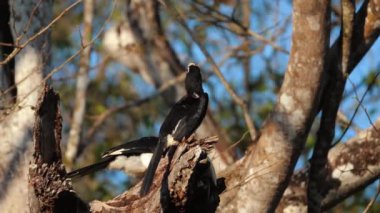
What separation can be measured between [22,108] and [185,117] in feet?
3.41

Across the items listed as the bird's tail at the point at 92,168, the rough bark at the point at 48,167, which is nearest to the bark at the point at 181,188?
the rough bark at the point at 48,167

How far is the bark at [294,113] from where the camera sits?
16.7 feet

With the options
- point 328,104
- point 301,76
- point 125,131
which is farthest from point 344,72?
point 125,131

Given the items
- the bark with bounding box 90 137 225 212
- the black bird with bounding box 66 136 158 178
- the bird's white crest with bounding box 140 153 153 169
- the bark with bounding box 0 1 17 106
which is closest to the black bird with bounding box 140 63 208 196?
the bark with bounding box 90 137 225 212

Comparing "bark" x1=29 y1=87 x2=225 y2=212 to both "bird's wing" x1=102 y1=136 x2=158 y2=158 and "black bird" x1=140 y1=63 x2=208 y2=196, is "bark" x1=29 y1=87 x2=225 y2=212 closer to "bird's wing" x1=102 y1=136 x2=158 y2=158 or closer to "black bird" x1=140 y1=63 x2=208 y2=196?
"black bird" x1=140 y1=63 x2=208 y2=196

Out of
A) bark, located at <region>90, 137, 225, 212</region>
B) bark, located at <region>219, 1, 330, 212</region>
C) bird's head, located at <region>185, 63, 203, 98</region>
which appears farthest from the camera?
bird's head, located at <region>185, 63, 203, 98</region>

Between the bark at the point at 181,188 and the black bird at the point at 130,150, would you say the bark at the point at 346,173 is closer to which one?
the bark at the point at 181,188

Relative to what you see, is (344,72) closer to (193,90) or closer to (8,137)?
(193,90)

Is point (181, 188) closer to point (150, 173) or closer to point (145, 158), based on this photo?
point (150, 173)

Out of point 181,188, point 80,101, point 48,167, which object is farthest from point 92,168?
point 80,101

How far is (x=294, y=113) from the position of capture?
515 centimetres

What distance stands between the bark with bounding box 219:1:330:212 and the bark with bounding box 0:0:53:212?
139 cm

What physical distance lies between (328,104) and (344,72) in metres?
0.22

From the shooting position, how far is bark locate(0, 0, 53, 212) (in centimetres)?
558
